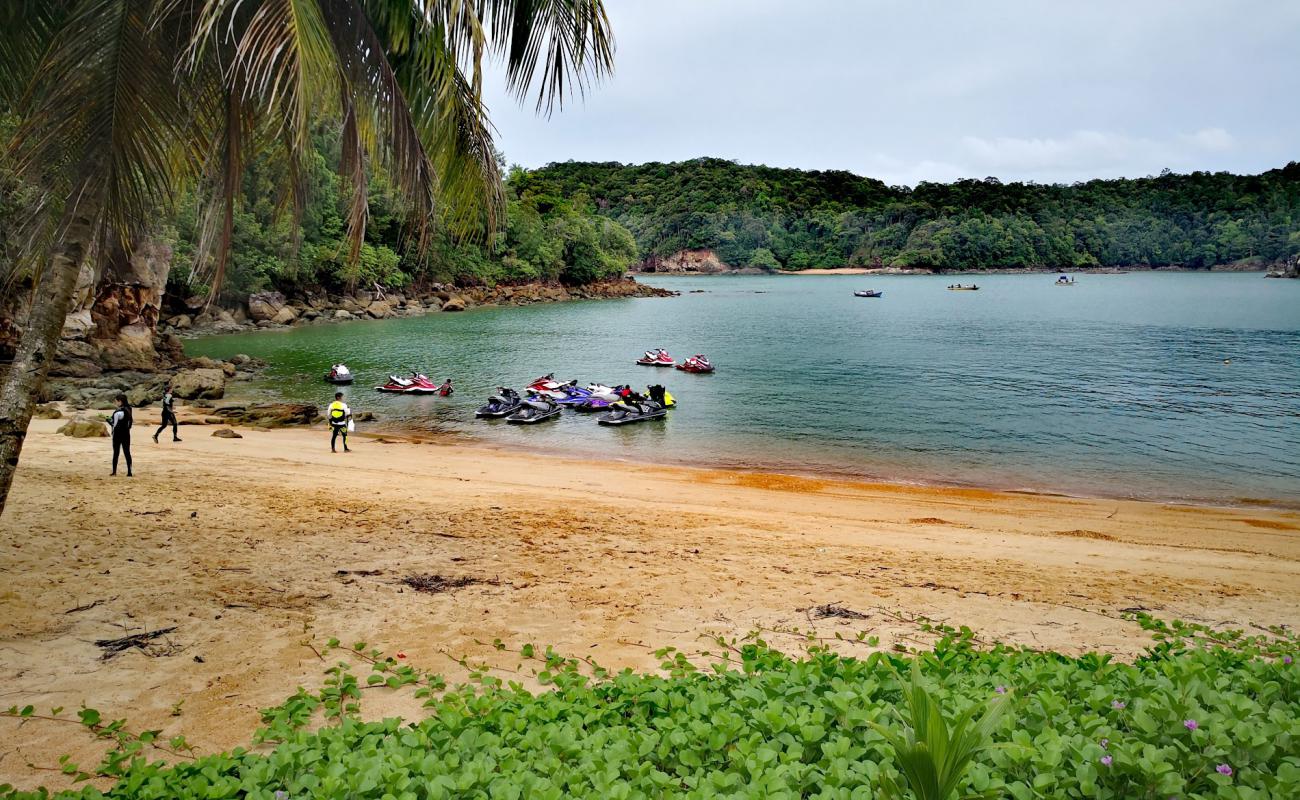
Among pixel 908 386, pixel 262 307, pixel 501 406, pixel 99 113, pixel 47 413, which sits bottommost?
pixel 501 406

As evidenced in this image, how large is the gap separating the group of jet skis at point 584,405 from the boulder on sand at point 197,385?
987 cm

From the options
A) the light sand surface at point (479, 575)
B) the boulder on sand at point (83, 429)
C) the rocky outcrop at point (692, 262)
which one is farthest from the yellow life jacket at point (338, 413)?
the rocky outcrop at point (692, 262)

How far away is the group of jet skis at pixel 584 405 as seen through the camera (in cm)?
2523

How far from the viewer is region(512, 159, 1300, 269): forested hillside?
136m

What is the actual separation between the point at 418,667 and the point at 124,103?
14.4 feet

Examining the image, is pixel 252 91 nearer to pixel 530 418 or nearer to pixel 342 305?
pixel 530 418

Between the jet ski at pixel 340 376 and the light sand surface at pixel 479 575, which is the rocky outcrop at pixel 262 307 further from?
the light sand surface at pixel 479 575

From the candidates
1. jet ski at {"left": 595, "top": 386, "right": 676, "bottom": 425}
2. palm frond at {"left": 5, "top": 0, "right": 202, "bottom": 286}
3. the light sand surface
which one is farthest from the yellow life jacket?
palm frond at {"left": 5, "top": 0, "right": 202, "bottom": 286}

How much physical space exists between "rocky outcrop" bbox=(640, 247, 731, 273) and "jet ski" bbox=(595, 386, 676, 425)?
472 feet

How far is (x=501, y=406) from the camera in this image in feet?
85.9

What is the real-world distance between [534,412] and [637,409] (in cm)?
351

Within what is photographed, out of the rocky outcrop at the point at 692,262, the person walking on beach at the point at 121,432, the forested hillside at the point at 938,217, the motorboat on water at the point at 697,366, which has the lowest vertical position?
the motorboat on water at the point at 697,366

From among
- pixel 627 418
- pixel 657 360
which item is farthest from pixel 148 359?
pixel 657 360

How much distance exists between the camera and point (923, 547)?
33.4ft
